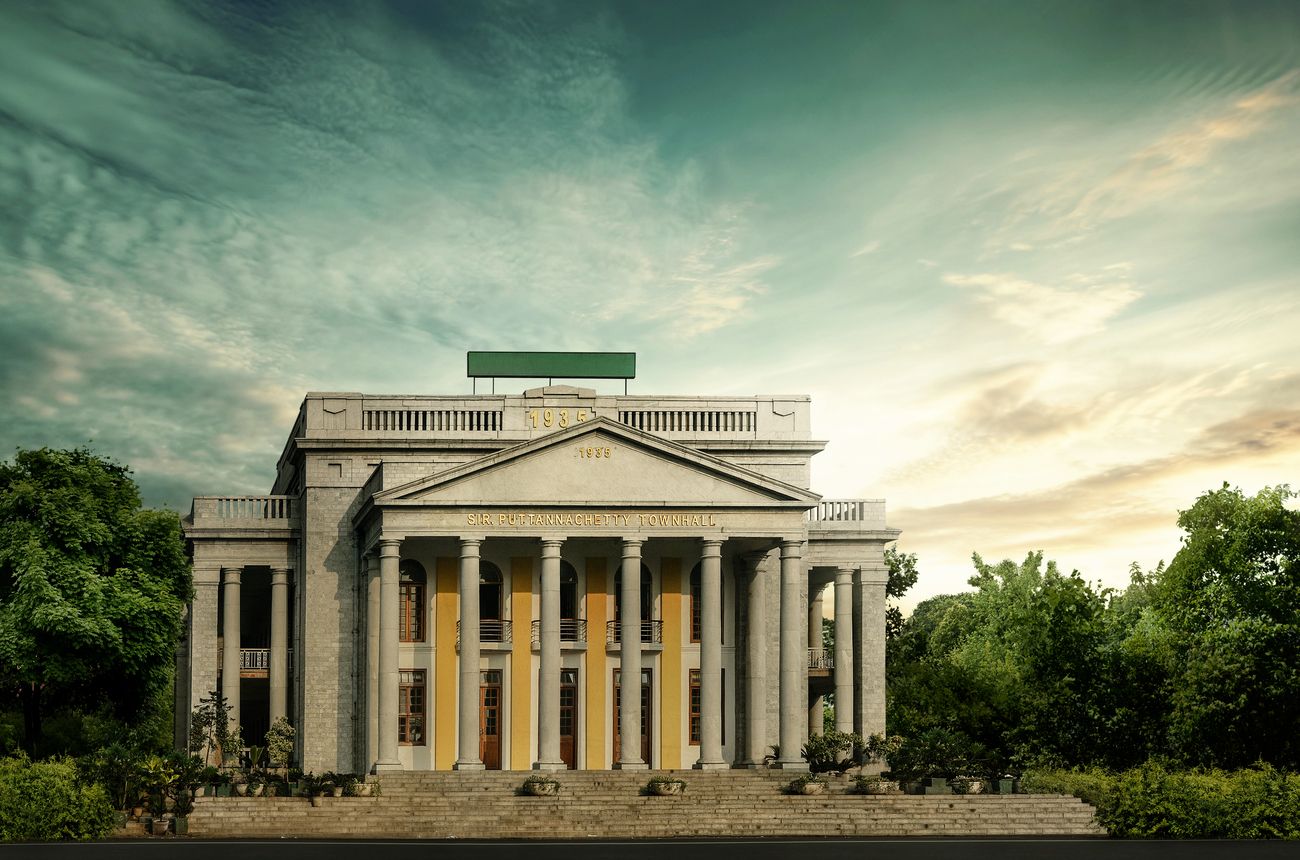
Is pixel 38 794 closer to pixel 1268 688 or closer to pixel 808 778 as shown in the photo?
pixel 808 778

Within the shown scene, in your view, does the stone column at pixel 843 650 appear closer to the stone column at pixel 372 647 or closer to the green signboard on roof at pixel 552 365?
the green signboard on roof at pixel 552 365

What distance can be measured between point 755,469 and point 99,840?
2638cm

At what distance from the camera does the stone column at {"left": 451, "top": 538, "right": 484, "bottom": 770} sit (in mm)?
49531

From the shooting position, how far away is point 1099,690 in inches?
2211

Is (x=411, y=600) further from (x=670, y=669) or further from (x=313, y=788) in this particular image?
(x=313, y=788)

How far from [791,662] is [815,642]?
9.04 meters

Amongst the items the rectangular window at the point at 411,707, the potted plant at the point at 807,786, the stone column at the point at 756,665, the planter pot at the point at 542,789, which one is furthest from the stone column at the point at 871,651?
the rectangular window at the point at 411,707

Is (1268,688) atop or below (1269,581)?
below

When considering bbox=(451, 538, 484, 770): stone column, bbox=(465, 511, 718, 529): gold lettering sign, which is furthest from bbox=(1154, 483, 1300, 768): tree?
bbox=(451, 538, 484, 770): stone column

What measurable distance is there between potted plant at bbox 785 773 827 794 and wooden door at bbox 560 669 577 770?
10030mm

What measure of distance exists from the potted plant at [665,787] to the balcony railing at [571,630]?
938 cm

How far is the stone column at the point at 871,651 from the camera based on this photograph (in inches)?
2239

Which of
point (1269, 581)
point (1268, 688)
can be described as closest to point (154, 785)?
point (1268, 688)

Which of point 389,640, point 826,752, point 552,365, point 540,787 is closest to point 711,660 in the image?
point 826,752
